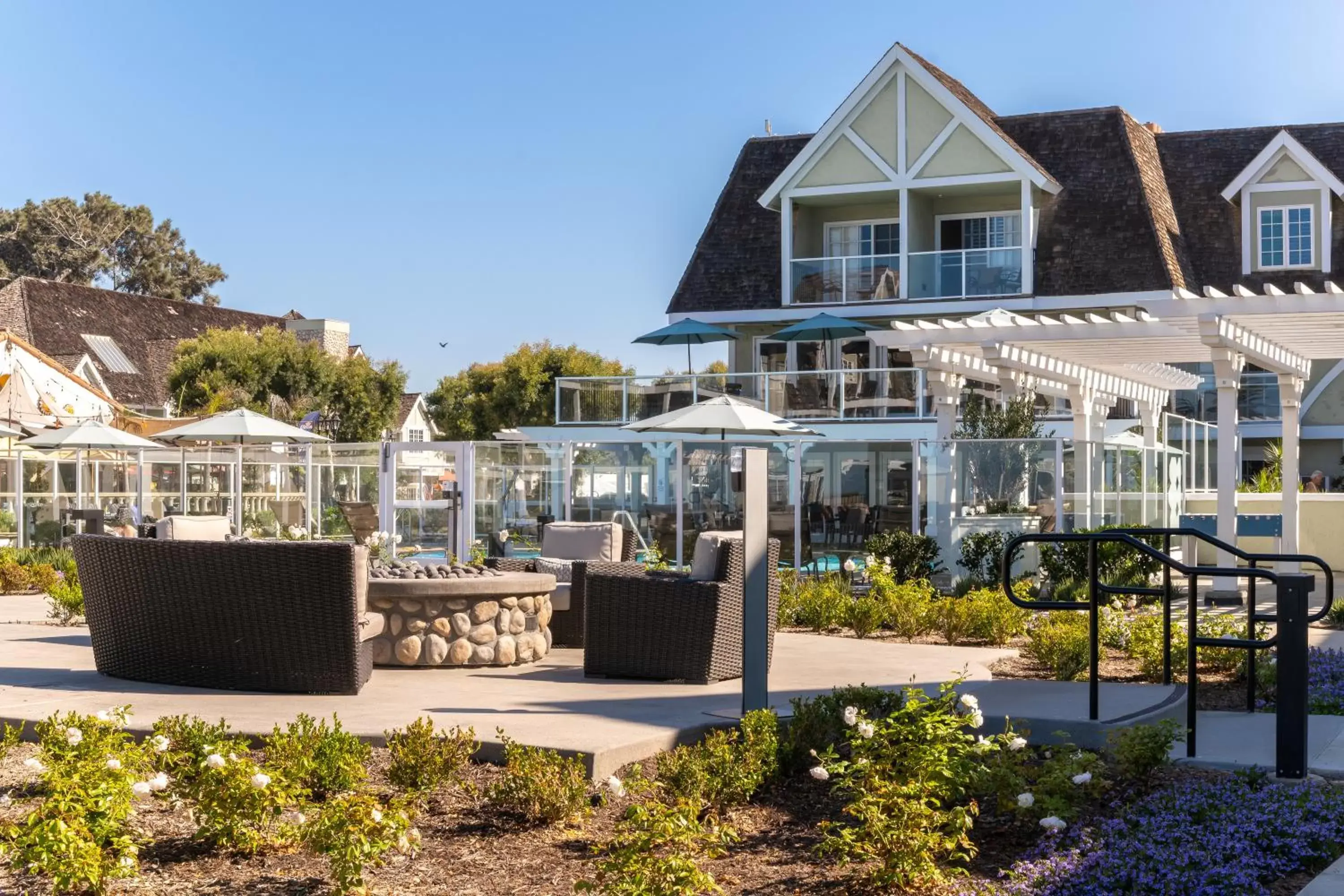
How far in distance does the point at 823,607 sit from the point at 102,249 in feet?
211

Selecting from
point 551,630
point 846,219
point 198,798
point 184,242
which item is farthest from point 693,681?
point 184,242

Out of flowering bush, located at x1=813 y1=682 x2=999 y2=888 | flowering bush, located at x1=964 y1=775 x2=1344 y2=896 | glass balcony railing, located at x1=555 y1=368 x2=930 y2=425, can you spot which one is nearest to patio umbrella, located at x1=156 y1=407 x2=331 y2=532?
glass balcony railing, located at x1=555 y1=368 x2=930 y2=425

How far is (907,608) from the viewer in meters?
13.3

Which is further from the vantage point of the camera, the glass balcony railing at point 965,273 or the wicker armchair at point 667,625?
the glass balcony railing at point 965,273

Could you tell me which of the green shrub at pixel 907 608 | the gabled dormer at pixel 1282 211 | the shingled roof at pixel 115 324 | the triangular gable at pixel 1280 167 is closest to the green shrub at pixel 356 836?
the green shrub at pixel 907 608

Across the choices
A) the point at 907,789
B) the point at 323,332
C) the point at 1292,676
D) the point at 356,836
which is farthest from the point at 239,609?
the point at 323,332

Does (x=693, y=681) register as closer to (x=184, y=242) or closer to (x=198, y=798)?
(x=198, y=798)

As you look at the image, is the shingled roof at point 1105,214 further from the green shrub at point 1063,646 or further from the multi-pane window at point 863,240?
the green shrub at point 1063,646

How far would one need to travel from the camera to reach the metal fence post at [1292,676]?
264 inches

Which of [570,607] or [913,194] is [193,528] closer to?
[570,607]

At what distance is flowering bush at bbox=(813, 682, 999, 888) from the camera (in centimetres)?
534

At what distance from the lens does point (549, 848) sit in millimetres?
5918

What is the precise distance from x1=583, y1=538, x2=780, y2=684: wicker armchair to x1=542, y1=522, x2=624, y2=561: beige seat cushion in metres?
3.37

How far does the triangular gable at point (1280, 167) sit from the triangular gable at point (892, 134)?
12.1 ft
